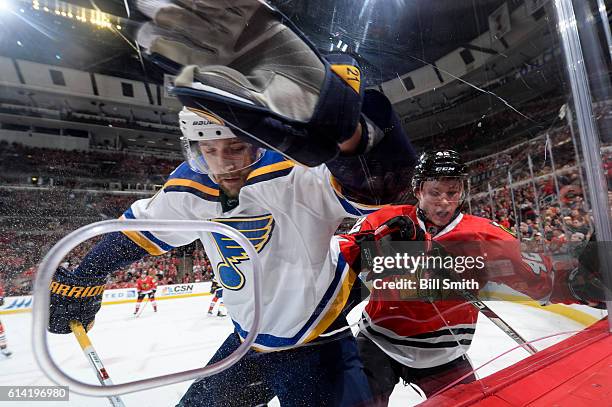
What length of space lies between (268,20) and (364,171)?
17cm

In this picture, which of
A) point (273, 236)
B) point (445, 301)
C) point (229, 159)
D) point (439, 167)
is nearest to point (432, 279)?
point (445, 301)

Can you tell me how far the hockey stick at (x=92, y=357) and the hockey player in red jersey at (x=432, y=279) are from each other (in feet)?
1.14

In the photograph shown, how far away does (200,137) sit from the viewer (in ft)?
1.11

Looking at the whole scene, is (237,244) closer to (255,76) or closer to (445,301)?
(255,76)

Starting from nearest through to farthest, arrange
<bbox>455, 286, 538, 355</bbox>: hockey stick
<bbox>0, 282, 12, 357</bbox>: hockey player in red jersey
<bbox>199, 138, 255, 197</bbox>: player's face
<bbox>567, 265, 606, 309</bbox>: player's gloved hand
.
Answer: <bbox>0, 282, 12, 357</bbox>: hockey player in red jersey < <bbox>199, 138, 255, 197</bbox>: player's face < <bbox>455, 286, 538, 355</bbox>: hockey stick < <bbox>567, 265, 606, 309</bbox>: player's gloved hand

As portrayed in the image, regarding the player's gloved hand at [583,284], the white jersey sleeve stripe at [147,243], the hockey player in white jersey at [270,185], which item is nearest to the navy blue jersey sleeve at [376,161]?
the hockey player in white jersey at [270,185]

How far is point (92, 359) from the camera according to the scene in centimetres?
35

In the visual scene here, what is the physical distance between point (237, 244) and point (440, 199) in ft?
1.15

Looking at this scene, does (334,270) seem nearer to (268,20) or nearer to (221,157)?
(221,157)

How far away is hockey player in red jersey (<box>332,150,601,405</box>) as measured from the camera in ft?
1.74

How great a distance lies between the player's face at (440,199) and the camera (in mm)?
537

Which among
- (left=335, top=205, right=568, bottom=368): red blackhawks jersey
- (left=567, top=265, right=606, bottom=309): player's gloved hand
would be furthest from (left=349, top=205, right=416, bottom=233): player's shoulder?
(left=567, top=265, right=606, bottom=309): player's gloved hand

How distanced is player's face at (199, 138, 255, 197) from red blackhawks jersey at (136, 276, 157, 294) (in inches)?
5.9

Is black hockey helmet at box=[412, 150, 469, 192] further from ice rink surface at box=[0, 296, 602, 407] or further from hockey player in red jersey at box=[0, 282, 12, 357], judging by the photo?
hockey player in red jersey at box=[0, 282, 12, 357]
